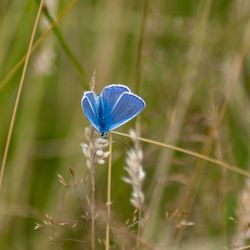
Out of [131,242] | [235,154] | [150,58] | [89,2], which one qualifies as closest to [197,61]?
[150,58]

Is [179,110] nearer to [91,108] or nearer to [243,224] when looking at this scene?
[243,224]

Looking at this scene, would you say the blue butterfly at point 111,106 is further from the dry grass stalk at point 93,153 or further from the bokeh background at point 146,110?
the bokeh background at point 146,110

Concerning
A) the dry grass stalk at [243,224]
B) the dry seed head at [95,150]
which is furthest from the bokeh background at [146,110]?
the dry seed head at [95,150]

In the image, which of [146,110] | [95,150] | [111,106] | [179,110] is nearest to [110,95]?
[111,106]

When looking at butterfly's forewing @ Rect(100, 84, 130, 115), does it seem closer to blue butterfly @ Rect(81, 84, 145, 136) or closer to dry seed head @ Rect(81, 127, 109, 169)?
blue butterfly @ Rect(81, 84, 145, 136)

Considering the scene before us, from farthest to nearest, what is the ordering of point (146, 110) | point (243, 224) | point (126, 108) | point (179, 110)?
point (146, 110) < point (179, 110) < point (243, 224) < point (126, 108)

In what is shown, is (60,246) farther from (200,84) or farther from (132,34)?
(132,34)
